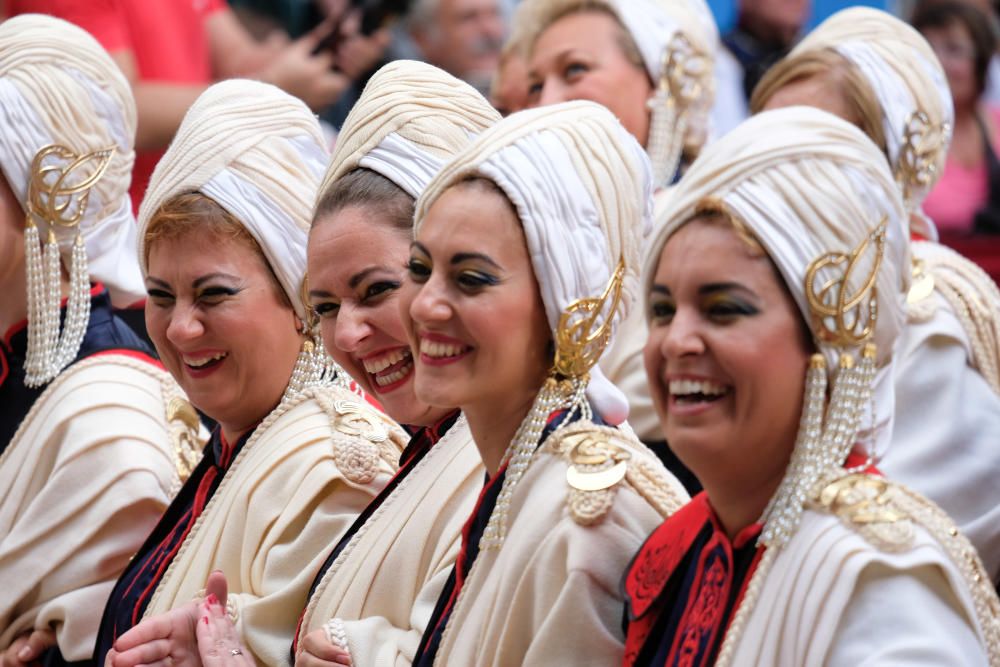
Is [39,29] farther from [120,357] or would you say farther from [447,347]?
[447,347]

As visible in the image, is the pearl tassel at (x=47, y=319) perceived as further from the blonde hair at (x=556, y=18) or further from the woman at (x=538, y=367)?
the blonde hair at (x=556, y=18)

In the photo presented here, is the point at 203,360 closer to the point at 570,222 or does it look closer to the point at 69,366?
the point at 69,366

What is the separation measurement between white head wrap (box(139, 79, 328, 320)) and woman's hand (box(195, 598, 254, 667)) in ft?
2.08

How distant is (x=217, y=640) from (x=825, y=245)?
1291 millimetres

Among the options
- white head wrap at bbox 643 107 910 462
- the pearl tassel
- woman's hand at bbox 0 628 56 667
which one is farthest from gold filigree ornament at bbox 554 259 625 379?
the pearl tassel

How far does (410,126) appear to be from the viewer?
9.94 ft

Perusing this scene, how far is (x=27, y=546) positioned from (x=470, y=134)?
1372 mm

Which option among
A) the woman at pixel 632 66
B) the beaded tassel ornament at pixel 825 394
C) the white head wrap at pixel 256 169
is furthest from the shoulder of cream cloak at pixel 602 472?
the woman at pixel 632 66

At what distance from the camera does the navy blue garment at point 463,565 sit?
2.67 m

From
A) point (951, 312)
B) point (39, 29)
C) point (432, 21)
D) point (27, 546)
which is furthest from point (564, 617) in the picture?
point (432, 21)

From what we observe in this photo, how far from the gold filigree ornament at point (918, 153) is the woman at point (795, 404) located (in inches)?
77.7

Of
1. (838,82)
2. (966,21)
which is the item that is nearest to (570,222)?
(838,82)

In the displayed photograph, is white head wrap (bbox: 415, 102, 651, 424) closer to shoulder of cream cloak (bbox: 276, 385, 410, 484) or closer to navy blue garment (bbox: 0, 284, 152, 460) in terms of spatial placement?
shoulder of cream cloak (bbox: 276, 385, 410, 484)

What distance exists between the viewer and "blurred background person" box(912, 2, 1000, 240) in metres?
6.88
